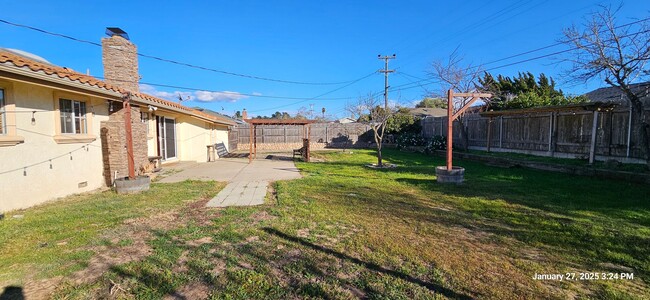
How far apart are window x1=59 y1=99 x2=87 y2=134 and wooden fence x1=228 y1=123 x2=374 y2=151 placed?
1763 centimetres

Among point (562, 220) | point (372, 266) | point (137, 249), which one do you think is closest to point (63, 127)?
point (137, 249)

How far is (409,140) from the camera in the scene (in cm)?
2042

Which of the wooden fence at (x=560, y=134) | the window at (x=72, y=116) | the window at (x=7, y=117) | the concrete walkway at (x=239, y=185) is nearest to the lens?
the window at (x=7, y=117)

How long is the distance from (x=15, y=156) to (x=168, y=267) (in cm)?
424

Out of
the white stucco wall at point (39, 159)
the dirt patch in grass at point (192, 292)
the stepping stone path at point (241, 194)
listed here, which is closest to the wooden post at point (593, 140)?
the stepping stone path at point (241, 194)

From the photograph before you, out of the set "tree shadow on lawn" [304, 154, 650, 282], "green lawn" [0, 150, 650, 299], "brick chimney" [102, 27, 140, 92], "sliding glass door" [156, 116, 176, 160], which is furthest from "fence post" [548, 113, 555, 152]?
"sliding glass door" [156, 116, 176, 160]

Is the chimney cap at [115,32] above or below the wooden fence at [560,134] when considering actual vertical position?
above

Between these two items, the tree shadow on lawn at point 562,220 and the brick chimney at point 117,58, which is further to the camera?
the brick chimney at point 117,58

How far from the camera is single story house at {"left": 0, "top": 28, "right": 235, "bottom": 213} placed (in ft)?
16.6

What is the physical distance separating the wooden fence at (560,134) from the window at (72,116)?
13.6 meters

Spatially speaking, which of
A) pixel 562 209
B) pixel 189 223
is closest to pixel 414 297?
pixel 189 223

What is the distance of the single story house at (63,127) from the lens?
5.05 m

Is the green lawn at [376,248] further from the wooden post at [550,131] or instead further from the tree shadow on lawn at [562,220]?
the wooden post at [550,131]

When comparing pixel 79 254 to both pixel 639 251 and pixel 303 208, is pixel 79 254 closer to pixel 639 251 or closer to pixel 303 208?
pixel 303 208
